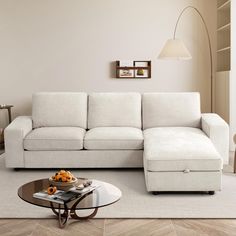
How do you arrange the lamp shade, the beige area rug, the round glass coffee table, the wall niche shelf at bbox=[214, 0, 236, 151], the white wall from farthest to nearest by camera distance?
the white wall → the wall niche shelf at bbox=[214, 0, 236, 151] → the lamp shade → the beige area rug → the round glass coffee table

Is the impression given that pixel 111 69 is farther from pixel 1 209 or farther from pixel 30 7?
pixel 1 209

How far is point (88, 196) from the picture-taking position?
2924 millimetres

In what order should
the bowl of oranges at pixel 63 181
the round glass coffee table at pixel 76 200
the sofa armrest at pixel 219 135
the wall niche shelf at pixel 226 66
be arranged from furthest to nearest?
the wall niche shelf at pixel 226 66
the sofa armrest at pixel 219 135
the bowl of oranges at pixel 63 181
the round glass coffee table at pixel 76 200

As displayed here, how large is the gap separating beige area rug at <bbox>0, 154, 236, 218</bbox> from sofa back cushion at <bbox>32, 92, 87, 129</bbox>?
0.99 metres

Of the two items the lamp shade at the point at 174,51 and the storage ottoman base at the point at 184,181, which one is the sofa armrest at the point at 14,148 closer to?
the storage ottoman base at the point at 184,181

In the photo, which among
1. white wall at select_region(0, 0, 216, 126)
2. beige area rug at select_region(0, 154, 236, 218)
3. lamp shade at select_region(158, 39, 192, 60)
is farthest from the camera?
white wall at select_region(0, 0, 216, 126)

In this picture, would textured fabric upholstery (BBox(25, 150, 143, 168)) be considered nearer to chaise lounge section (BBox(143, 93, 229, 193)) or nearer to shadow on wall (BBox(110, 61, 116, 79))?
chaise lounge section (BBox(143, 93, 229, 193))

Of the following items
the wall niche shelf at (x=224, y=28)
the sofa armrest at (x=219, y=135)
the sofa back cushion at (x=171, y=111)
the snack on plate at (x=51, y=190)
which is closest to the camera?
the snack on plate at (x=51, y=190)

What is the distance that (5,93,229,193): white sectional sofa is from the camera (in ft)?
12.3

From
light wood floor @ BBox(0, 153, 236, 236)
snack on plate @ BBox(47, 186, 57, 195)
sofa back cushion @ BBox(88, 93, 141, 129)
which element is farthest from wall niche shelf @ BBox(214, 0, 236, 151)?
snack on plate @ BBox(47, 186, 57, 195)

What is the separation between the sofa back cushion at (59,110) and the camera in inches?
203

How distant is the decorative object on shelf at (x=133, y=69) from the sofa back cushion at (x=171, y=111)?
3.14ft

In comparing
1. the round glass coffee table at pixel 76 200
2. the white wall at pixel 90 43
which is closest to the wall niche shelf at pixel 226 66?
the white wall at pixel 90 43

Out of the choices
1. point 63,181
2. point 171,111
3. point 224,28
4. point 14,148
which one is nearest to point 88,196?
point 63,181
